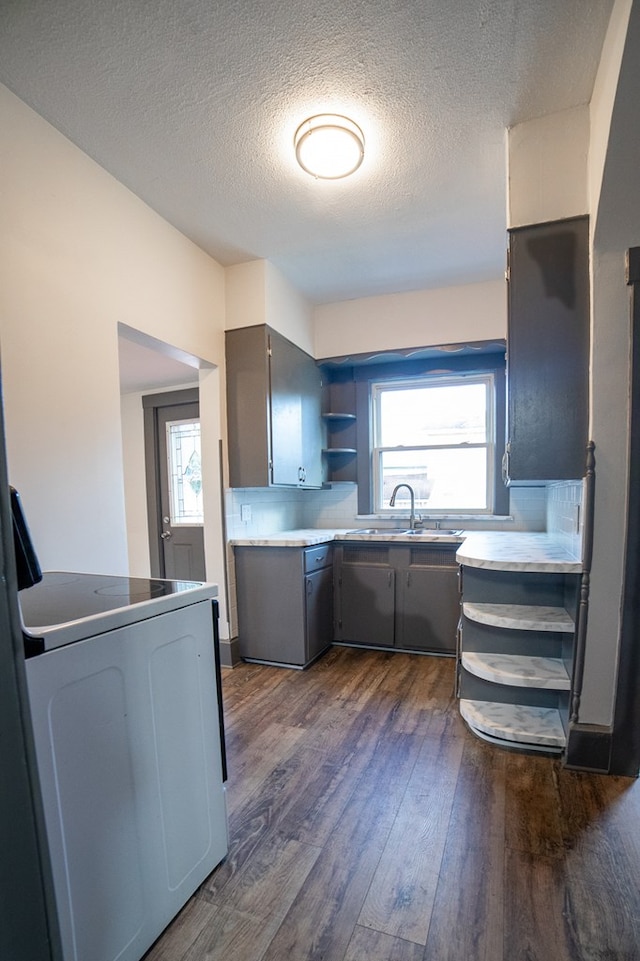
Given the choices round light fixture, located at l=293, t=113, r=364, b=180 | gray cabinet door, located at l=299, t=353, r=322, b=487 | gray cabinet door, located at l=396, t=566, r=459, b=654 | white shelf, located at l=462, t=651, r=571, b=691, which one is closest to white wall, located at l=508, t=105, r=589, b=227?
round light fixture, located at l=293, t=113, r=364, b=180

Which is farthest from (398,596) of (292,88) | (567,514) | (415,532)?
(292,88)

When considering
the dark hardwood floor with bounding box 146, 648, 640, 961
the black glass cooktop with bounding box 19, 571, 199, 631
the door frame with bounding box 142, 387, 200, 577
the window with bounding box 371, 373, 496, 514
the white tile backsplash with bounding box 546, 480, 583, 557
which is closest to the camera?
the black glass cooktop with bounding box 19, 571, 199, 631

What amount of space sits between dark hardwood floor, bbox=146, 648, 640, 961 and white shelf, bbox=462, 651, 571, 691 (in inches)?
12.3

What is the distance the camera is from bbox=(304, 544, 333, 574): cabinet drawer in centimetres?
291

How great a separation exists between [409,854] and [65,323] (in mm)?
2348

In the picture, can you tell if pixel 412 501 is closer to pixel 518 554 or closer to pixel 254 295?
pixel 518 554

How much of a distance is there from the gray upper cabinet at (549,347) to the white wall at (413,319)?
1483 millimetres

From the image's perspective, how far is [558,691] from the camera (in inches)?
78.8

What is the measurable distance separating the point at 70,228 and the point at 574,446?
2.33 meters

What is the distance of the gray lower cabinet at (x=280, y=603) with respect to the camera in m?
2.88

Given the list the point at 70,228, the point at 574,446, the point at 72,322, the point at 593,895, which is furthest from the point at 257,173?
the point at 593,895

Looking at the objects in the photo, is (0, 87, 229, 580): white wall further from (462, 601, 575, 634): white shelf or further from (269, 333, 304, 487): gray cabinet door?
(462, 601, 575, 634): white shelf

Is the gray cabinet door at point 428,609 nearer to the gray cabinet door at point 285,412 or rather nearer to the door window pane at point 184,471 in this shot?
the gray cabinet door at point 285,412

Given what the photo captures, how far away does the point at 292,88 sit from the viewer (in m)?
1.62
